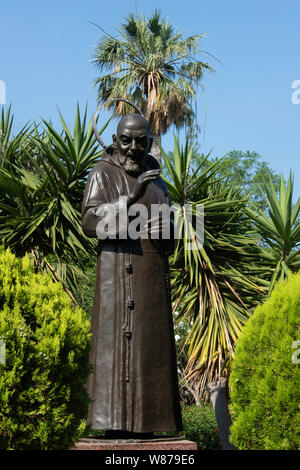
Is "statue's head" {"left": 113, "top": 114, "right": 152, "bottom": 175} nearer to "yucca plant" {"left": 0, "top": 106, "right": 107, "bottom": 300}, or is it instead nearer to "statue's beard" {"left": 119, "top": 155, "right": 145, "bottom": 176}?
"statue's beard" {"left": 119, "top": 155, "right": 145, "bottom": 176}

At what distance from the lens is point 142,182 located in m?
4.84

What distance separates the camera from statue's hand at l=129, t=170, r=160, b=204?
4.84 metres

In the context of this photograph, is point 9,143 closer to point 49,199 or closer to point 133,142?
point 49,199

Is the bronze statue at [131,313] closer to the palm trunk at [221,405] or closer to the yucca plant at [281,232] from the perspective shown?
the palm trunk at [221,405]

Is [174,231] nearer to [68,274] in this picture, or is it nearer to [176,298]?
[176,298]

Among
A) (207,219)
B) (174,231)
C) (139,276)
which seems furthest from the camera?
(207,219)

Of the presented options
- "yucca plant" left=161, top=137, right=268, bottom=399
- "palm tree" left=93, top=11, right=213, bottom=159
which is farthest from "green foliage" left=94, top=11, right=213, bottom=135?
"yucca plant" left=161, top=137, right=268, bottom=399

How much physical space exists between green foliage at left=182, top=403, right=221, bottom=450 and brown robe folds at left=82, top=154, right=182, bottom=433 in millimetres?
6139

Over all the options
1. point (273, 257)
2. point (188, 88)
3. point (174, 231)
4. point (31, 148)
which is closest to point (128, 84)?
point (188, 88)

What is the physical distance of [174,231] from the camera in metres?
5.13

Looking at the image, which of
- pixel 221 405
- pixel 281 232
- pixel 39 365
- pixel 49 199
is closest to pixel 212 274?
pixel 281 232

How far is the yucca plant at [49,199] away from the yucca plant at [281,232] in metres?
3.35

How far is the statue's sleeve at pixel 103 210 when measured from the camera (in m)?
4.79
